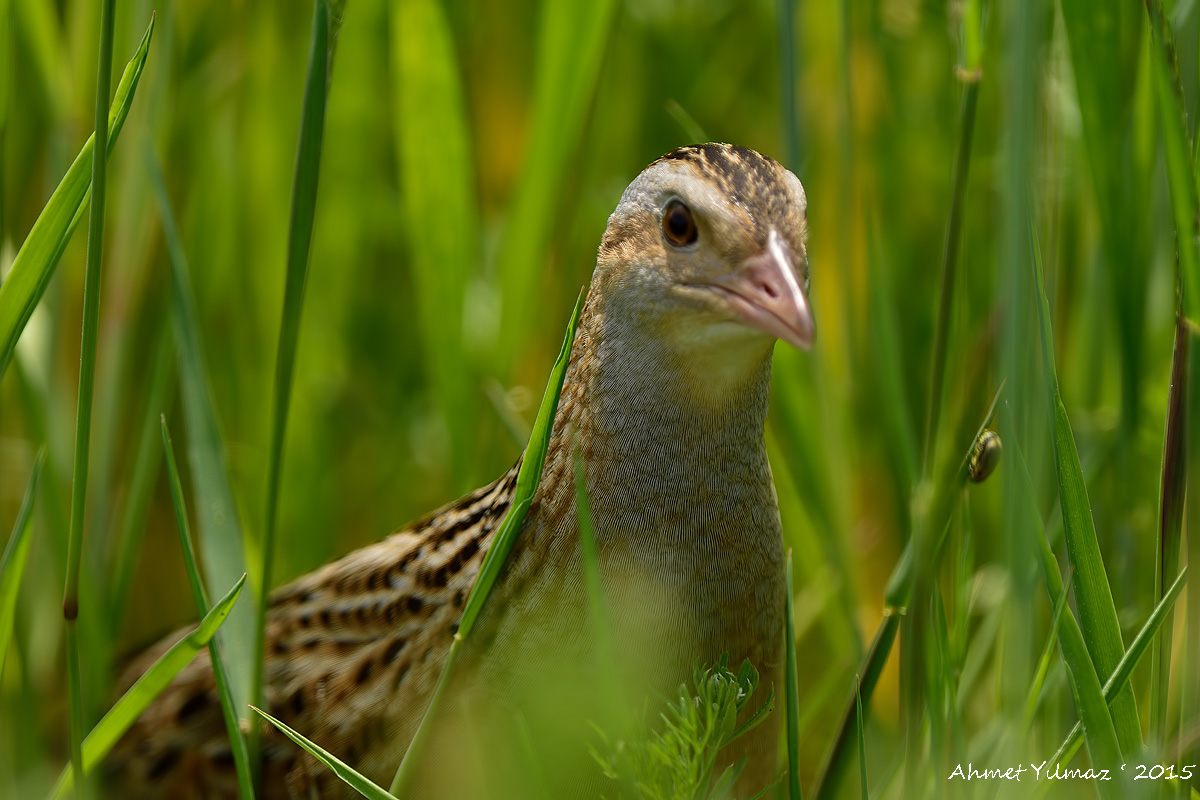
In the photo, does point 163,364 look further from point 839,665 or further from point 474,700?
point 839,665

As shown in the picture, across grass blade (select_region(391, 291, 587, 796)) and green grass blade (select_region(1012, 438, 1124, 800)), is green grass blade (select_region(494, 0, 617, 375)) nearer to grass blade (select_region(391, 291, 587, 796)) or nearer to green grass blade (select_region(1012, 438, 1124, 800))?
grass blade (select_region(391, 291, 587, 796))

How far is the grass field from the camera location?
52.8 inches

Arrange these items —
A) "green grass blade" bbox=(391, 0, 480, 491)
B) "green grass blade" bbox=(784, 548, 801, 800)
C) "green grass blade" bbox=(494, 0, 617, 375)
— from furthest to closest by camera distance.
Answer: "green grass blade" bbox=(391, 0, 480, 491) < "green grass blade" bbox=(494, 0, 617, 375) < "green grass blade" bbox=(784, 548, 801, 800)

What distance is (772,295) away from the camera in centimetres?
141

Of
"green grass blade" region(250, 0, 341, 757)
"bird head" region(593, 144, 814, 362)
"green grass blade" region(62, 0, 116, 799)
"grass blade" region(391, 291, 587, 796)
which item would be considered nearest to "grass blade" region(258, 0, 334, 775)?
"green grass blade" region(250, 0, 341, 757)

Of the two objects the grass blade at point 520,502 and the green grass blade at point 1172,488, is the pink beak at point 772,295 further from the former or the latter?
the green grass blade at point 1172,488

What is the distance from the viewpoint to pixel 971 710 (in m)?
2.30

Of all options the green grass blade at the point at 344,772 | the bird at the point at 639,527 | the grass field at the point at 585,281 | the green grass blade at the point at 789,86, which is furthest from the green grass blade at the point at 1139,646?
the green grass blade at the point at 789,86

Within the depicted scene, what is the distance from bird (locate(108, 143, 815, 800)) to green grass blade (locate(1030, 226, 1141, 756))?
0.85ft

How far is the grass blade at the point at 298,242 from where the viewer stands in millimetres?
1263

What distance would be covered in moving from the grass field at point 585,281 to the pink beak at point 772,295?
0.16m

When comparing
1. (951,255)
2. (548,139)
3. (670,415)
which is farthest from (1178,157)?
(548,139)

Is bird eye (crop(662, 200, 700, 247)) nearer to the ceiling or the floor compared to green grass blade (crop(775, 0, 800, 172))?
nearer to the floor

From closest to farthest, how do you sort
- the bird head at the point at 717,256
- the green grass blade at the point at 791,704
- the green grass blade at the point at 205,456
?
the green grass blade at the point at 791,704
the bird head at the point at 717,256
the green grass blade at the point at 205,456
